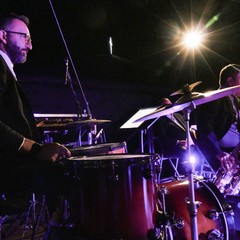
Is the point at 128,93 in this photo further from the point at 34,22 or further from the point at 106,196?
the point at 106,196

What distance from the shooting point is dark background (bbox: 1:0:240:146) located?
210 inches

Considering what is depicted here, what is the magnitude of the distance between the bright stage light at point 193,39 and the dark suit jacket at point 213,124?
3958 mm

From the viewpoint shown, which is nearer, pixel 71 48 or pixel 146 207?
pixel 146 207

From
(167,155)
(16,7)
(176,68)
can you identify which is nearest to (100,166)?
(167,155)

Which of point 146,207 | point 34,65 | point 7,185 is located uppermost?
point 34,65

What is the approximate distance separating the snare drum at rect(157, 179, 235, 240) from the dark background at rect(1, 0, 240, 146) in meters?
4.00

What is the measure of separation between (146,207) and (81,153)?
545mm

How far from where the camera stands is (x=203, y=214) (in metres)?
2.08

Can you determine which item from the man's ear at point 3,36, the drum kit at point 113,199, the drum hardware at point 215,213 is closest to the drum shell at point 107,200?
the drum kit at point 113,199

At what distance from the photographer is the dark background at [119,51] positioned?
5.32m

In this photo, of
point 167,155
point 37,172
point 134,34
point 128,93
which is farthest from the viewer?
point 128,93

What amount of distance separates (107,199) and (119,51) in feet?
20.5

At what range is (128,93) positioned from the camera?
27.9 ft

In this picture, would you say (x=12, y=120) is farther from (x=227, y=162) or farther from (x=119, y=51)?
(x=119, y=51)
